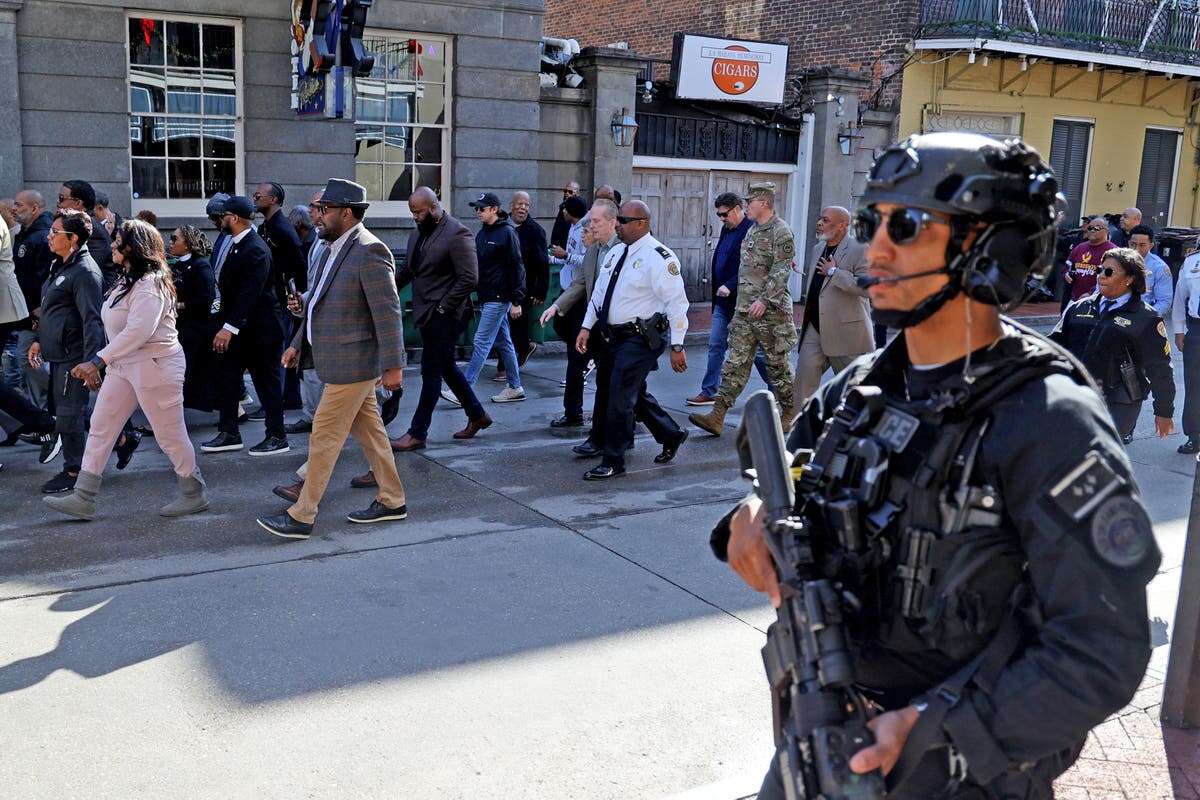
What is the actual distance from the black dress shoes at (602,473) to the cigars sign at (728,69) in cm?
1034

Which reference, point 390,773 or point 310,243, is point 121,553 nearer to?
point 390,773

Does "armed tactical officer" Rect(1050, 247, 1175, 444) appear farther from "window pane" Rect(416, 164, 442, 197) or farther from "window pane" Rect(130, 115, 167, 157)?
"window pane" Rect(130, 115, 167, 157)

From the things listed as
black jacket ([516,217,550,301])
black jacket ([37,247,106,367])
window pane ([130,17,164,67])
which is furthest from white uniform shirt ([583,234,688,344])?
window pane ([130,17,164,67])

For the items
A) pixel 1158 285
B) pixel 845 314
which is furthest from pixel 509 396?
pixel 1158 285

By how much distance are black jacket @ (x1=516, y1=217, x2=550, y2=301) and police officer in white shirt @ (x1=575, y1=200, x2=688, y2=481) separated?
3.41 m

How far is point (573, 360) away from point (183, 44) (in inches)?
261

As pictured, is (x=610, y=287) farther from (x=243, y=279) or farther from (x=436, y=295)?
(x=243, y=279)

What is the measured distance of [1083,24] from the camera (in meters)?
20.1

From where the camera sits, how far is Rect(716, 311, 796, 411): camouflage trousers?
887 centimetres

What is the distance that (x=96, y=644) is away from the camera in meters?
4.77

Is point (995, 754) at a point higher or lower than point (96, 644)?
higher

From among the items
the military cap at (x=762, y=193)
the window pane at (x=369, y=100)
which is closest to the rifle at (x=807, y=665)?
the military cap at (x=762, y=193)

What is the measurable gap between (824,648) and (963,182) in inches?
32.3

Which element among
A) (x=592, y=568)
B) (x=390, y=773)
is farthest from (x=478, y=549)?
(x=390, y=773)
